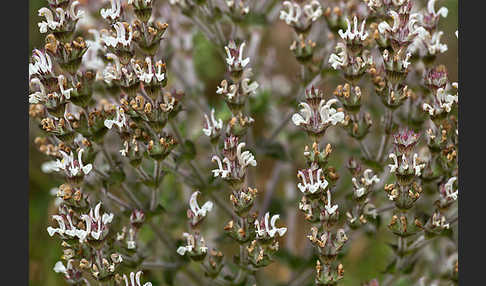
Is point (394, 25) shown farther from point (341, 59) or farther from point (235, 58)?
point (235, 58)

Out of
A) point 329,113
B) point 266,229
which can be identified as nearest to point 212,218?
point 266,229

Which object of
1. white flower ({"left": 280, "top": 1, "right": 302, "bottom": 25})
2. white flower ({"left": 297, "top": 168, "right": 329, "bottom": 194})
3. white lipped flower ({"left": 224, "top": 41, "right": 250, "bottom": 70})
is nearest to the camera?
white flower ({"left": 297, "top": 168, "right": 329, "bottom": 194})

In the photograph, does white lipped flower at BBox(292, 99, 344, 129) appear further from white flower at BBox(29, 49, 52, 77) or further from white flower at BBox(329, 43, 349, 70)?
white flower at BBox(29, 49, 52, 77)

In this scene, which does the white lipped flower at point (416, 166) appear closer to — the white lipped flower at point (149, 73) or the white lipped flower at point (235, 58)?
the white lipped flower at point (235, 58)

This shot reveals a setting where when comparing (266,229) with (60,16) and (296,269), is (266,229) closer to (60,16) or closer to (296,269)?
(296,269)

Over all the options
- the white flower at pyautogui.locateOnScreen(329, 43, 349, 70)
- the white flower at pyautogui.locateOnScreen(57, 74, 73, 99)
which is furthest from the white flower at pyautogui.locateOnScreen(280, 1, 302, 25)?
the white flower at pyautogui.locateOnScreen(57, 74, 73, 99)

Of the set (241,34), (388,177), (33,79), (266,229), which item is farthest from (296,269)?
(33,79)

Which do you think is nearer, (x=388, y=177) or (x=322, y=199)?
(x=322, y=199)

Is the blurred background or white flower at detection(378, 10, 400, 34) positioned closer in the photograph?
white flower at detection(378, 10, 400, 34)
